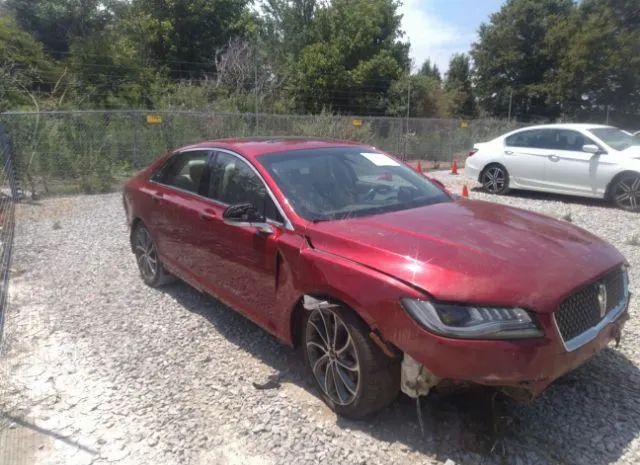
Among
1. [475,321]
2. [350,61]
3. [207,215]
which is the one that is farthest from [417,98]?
[475,321]

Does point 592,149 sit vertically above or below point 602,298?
above

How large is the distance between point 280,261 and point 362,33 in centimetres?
2716

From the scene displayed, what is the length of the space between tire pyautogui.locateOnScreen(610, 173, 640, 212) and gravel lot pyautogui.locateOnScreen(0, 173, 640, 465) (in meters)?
4.69

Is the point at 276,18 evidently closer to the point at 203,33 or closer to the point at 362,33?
the point at 362,33

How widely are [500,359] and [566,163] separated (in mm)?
8419

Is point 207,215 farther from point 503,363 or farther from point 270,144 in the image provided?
point 503,363

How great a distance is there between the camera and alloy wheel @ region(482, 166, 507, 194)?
11039mm

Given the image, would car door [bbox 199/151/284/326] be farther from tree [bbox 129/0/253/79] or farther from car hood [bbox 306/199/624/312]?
tree [bbox 129/0/253/79]

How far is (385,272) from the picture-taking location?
2736 mm

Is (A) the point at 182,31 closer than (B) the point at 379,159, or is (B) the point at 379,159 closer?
(B) the point at 379,159

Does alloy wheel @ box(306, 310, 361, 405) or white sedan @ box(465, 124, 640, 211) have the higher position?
white sedan @ box(465, 124, 640, 211)

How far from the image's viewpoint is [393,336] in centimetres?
266

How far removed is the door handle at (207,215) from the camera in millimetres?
4086

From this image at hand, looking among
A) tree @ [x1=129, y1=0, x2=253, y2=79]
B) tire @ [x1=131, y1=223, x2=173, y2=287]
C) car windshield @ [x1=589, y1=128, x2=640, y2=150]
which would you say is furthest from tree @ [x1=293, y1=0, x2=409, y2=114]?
tire @ [x1=131, y1=223, x2=173, y2=287]
